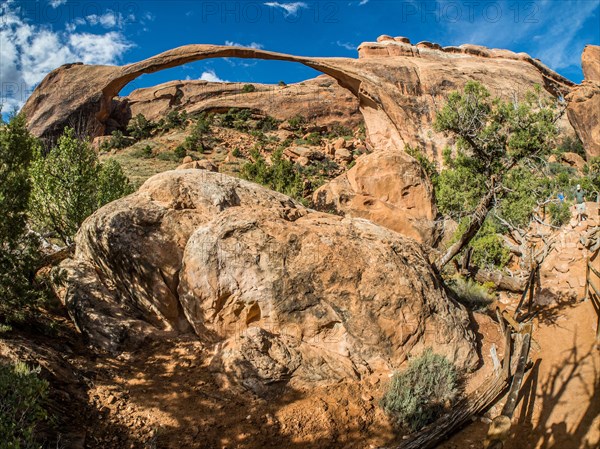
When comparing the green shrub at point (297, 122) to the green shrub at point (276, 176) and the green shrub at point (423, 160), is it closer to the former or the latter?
the green shrub at point (276, 176)

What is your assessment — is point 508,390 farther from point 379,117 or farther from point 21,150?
point 379,117

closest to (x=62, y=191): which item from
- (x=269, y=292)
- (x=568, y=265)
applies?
(x=269, y=292)

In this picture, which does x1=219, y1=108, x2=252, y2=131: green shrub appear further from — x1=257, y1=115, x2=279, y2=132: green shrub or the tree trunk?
the tree trunk

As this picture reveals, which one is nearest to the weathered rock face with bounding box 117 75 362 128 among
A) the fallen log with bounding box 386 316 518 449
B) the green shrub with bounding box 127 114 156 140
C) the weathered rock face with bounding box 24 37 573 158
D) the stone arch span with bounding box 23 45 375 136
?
the green shrub with bounding box 127 114 156 140

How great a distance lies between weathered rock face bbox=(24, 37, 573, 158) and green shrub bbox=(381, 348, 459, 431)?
54.7 ft

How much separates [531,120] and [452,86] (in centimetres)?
1421

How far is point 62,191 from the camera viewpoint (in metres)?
11.0

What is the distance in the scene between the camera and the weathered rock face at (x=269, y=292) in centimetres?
587

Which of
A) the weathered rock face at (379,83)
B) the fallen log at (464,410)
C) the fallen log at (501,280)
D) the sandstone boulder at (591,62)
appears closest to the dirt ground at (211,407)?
the fallen log at (464,410)

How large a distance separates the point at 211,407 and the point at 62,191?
8.54 metres

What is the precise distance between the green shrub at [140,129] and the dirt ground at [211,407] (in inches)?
1397

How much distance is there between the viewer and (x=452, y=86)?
2178 centimetres

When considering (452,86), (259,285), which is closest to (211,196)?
(259,285)

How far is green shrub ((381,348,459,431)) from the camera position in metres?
5.30
